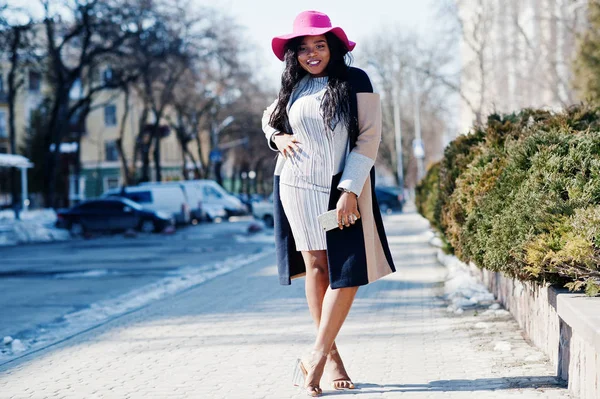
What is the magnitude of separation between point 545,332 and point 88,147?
81.1 m

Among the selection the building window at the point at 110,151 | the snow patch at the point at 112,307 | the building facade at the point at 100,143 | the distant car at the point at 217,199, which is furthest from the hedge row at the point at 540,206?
the building window at the point at 110,151

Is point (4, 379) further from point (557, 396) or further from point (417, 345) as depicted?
point (557, 396)

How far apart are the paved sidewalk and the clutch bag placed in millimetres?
868

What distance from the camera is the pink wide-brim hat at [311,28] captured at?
16.1 feet

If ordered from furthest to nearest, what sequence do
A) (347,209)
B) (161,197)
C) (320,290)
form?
(161,197) → (320,290) → (347,209)

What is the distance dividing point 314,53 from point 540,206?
152cm

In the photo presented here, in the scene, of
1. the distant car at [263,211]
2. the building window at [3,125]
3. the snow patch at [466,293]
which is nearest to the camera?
the snow patch at [466,293]

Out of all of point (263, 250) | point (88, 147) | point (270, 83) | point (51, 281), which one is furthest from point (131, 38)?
point (88, 147)

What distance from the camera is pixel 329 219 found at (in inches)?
190

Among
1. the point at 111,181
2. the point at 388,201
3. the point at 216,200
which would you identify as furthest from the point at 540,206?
the point at 111,181

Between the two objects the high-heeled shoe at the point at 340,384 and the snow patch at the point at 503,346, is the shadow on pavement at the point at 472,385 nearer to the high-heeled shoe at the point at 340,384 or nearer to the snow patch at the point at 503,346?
the high-heeled shoe at the point at 340,384

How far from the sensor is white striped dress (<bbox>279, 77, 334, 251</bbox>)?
4914mm

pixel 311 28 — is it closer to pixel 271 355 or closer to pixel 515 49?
pixel 271 355

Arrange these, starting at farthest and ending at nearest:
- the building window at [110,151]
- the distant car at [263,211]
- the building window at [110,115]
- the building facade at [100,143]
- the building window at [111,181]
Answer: the building window at [111,181], the building window at [110,151], the building window at [110,115], the building facade at [100,143], the distant car at [263,211]
